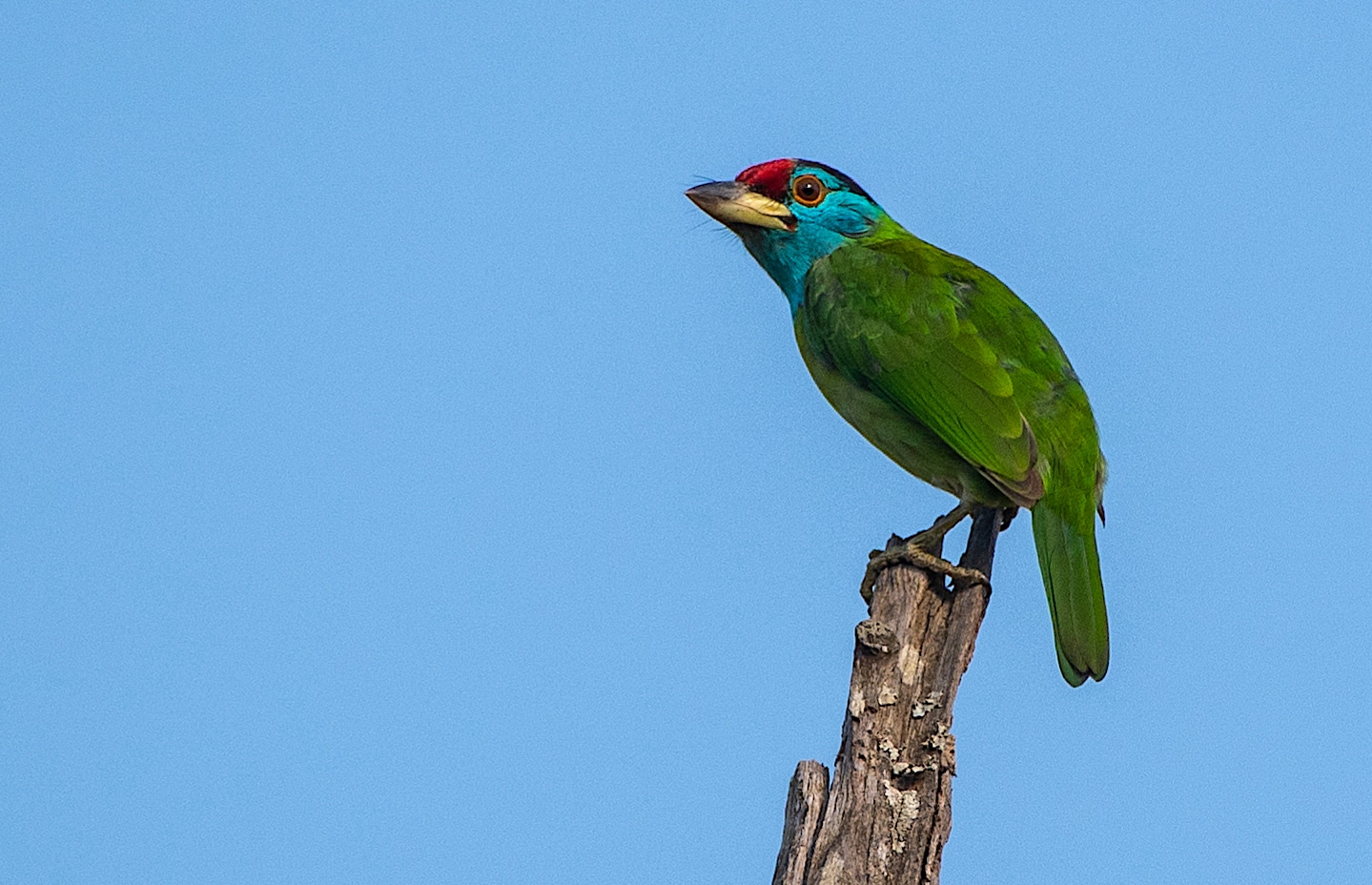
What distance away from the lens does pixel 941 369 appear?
215 inches

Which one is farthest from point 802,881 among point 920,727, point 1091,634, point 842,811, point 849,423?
point 849,423

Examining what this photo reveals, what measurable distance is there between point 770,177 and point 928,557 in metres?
2.51

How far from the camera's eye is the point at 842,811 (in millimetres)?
3762

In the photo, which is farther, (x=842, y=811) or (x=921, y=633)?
(x=921, y=633)

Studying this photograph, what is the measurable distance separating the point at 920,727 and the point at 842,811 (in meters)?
0.31

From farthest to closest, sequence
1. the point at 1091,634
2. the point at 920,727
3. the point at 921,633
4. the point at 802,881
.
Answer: the point at 1091,634, the point at 921,633, the point at 920,727, the point at 802,881

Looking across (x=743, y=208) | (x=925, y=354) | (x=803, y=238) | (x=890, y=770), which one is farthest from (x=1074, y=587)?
(x=743, y=208)

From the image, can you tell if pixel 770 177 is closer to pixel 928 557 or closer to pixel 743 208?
pixel 743 208

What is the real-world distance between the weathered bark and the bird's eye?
2.59 metres

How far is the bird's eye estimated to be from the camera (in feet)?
21.1

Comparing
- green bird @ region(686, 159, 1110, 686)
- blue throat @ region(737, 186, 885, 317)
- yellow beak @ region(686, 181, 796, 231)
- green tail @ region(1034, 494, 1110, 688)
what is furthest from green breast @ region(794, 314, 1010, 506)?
yellow beak @ region(686, 181, 796, 231)

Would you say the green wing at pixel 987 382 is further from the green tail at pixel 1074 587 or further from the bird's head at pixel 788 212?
the bird's head at pixel 788 212

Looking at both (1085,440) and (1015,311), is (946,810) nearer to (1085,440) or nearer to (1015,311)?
(1085,440)

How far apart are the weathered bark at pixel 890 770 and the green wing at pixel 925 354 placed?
104 cm
